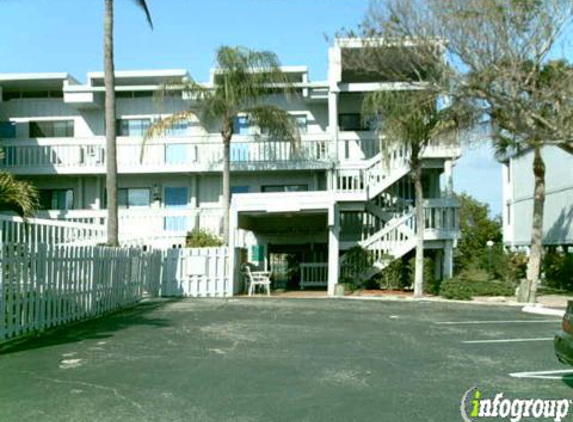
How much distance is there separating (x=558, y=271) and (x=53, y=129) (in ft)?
70.8

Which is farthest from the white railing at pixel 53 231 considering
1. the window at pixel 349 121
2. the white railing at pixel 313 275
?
the window at pixel 349 121

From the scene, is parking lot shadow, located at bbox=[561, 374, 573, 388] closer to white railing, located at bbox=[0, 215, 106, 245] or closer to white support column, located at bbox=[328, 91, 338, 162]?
white railing, located at bbox=[0, 215, 106, 245]

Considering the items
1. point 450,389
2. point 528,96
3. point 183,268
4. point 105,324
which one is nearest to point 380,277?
point 183,268

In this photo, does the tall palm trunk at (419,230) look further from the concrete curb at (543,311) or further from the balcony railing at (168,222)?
the balcony railing at (168,222)

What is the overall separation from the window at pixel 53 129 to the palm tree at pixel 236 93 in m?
7.05

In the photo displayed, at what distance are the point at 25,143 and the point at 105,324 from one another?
1507 cm

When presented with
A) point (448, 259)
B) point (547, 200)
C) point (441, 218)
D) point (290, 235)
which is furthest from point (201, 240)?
point (547, 200)

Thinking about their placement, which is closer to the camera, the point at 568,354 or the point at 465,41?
the point at 568,354

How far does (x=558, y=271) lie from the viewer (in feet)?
85.8

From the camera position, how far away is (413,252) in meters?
24.5

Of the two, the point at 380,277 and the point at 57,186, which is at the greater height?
the point at 57,186

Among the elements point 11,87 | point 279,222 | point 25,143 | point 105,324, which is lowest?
point 105,324

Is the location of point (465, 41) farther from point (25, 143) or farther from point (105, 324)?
point (25, 143)

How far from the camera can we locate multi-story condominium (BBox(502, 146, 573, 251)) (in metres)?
30.0
